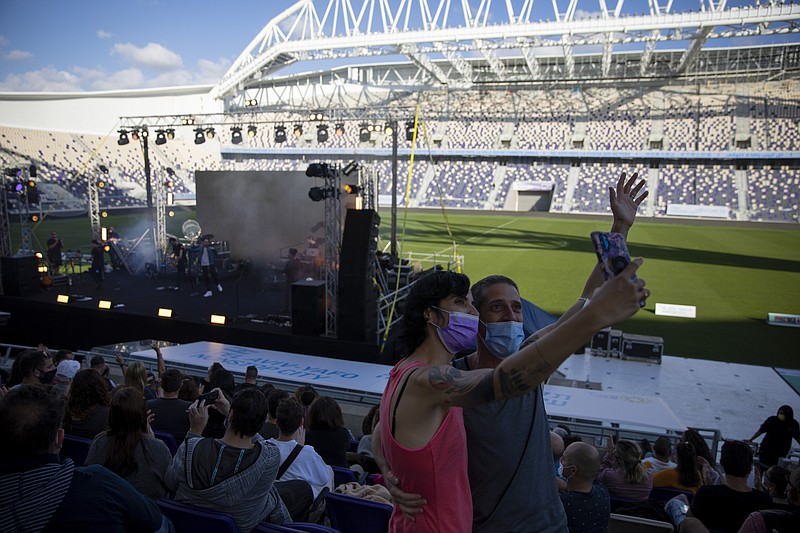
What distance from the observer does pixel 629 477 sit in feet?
13.5

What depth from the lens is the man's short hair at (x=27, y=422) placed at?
1.85 m

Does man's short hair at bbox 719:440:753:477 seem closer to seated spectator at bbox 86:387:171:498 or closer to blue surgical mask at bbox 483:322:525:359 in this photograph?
blue surgical mask at bbox 483:322:525:359

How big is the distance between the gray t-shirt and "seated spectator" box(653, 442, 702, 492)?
11.6ft

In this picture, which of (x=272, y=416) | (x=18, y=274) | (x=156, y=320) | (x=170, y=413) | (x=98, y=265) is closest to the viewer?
(x=170, y=413)

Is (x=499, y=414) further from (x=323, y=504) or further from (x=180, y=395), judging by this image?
(x=180, y=395)

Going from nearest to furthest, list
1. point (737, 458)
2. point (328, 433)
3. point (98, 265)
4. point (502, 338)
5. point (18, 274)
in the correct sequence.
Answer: point (502, 338) < point (737, 458) < point (328, 433) < point (18, 274) < point (98, 265)

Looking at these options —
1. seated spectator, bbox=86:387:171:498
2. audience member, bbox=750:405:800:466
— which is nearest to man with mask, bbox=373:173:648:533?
seated spectator, bbox=86:387:171:498

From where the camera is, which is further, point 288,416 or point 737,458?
point 737,458

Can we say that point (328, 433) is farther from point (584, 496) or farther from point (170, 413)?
point (584, 496)

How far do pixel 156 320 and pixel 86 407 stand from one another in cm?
935

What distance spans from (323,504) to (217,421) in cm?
107

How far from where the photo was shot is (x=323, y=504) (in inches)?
136

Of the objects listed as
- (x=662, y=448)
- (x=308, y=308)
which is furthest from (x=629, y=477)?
(x=308, y=308)

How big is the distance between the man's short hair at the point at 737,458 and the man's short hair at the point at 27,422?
12.6 feet
